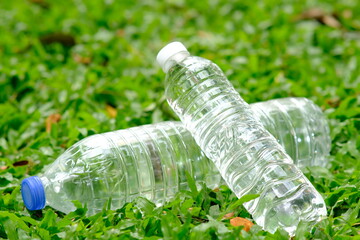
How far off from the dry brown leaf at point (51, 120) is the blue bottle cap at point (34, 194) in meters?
0.81

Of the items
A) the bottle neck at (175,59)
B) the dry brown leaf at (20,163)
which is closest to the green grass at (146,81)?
the dry brown leaf at (20,163)

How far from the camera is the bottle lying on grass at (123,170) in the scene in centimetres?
206

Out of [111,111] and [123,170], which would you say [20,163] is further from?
[111,111]

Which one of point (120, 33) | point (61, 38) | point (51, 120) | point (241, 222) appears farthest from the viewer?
point (120, 33)

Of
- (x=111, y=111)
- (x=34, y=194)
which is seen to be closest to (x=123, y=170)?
(x=34, y=194)

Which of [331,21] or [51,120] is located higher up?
[331,21]

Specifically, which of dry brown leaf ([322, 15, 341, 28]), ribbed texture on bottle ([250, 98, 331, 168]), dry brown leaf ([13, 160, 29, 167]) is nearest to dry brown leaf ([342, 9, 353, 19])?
dry brown leaf ([322, 15, 341, 28])

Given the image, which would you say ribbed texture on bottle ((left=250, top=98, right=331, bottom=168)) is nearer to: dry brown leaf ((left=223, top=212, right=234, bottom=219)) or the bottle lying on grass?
the bottle lying on grass

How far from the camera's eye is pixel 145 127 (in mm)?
2334

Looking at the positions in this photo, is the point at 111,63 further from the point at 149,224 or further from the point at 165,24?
the point at 149,224

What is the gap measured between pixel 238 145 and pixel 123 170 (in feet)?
1.53

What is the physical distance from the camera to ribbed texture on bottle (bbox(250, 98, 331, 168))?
2438 mm

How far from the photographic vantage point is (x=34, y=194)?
6.52ft

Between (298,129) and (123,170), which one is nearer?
(123,170)
